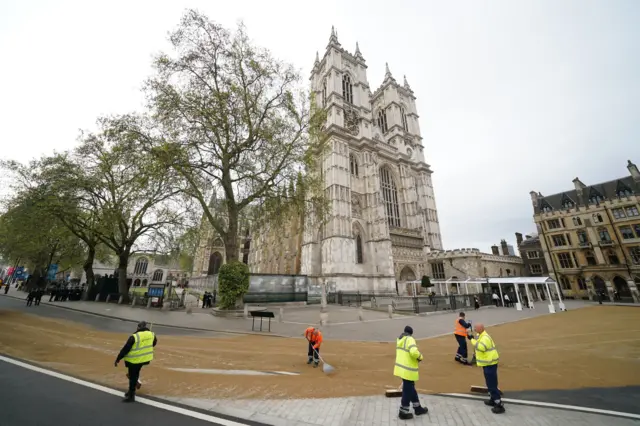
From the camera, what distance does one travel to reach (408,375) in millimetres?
3523

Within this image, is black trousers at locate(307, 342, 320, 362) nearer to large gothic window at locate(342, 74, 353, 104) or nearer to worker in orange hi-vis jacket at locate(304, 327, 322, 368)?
worker in orange hi-vis jacket at locate(304, 327, 322, 368)

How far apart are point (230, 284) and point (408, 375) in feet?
38.7

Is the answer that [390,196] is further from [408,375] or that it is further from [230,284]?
[408,375]

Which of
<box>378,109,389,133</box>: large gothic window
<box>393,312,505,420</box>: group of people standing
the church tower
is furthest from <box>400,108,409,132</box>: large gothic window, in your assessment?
<box>393,312,505,420</box>: group of people standing

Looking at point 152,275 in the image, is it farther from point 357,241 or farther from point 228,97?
point 228,97

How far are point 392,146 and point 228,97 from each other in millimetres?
29576

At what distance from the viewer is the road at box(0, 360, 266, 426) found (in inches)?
120

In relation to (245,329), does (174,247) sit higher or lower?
higher

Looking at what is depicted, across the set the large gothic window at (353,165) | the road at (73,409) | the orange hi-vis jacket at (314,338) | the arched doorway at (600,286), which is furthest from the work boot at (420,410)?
the arched doorway at (600,286)

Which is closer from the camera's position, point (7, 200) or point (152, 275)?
point (7, 200)

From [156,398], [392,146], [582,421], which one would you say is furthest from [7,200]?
[392,146]

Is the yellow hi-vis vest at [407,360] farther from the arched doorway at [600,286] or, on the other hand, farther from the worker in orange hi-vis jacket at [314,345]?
the arched doorway at [600,286]

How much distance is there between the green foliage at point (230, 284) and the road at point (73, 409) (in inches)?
356

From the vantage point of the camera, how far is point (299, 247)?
3117 cm
